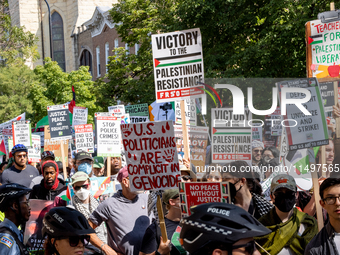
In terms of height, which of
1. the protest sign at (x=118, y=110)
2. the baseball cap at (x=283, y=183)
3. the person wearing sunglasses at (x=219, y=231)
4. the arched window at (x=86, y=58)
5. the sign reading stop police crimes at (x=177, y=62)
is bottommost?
the baseball cap at (x=283, y=183)

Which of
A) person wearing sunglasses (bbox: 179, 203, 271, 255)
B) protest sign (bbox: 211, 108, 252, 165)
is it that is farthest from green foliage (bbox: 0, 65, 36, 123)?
person wearing sunglasses (bbox: 179, 203, 271, 255)

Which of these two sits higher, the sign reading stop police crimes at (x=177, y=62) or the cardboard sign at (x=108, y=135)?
the sign reading stop police crimes at (x=177, y=62)

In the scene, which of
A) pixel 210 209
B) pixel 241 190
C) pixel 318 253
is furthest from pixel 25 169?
pixel 210 209

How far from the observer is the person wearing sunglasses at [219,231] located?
2.09 meters

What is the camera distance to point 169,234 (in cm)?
454

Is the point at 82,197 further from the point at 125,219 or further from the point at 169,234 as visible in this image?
the point at 169,234

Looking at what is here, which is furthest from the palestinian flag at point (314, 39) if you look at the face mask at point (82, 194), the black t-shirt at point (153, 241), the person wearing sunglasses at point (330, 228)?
the face mask at point (82, 194)

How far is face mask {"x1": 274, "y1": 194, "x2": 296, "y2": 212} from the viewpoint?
164 inches

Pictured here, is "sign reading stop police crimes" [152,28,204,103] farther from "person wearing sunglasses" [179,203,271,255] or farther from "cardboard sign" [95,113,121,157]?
"person wearing sunglasses" [179,203,271,255]

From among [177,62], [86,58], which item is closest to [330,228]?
[177,62]

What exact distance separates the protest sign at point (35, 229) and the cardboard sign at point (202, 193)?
155 centimetres

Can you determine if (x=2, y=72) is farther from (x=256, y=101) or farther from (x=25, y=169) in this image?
(x=25, y=169)

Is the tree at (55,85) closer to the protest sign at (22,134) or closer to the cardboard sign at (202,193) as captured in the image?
the protest sign at (22,134)

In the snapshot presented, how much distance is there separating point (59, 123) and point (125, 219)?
877cm
